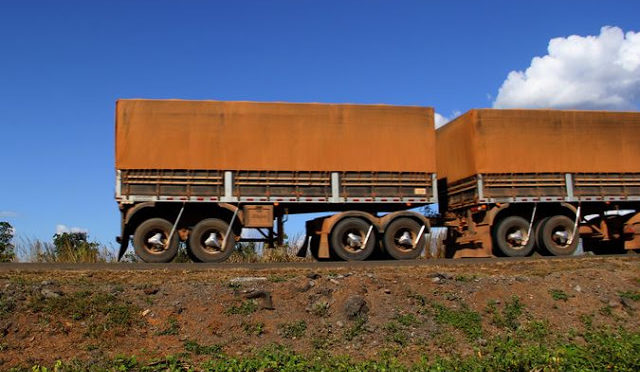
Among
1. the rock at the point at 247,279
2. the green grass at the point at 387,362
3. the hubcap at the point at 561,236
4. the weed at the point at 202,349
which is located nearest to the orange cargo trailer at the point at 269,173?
the hubcap at the point at 561,236

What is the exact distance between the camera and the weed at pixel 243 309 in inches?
310

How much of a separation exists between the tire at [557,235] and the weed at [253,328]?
923cm

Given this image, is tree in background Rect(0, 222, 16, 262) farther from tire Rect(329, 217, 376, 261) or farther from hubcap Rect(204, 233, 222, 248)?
tire Rect(329, 217, 376, 261)

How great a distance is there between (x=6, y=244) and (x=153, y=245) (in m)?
4.77

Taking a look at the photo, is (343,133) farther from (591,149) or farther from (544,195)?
(591,149)

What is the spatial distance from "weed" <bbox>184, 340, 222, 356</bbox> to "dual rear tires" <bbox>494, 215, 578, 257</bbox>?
9.15 meters

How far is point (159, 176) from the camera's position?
1273 centimetres

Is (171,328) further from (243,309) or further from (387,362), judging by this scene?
(387,362)

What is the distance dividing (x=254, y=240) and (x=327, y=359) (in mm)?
6903

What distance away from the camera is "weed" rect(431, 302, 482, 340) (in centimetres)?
788

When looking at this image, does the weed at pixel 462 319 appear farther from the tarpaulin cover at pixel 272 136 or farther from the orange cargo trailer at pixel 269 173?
the tarpaulin cover at pixel 272 136

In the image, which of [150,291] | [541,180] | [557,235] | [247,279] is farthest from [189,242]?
[557,235]

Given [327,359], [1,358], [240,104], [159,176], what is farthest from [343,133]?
[1,358]

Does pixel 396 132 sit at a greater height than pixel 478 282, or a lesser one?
greater
